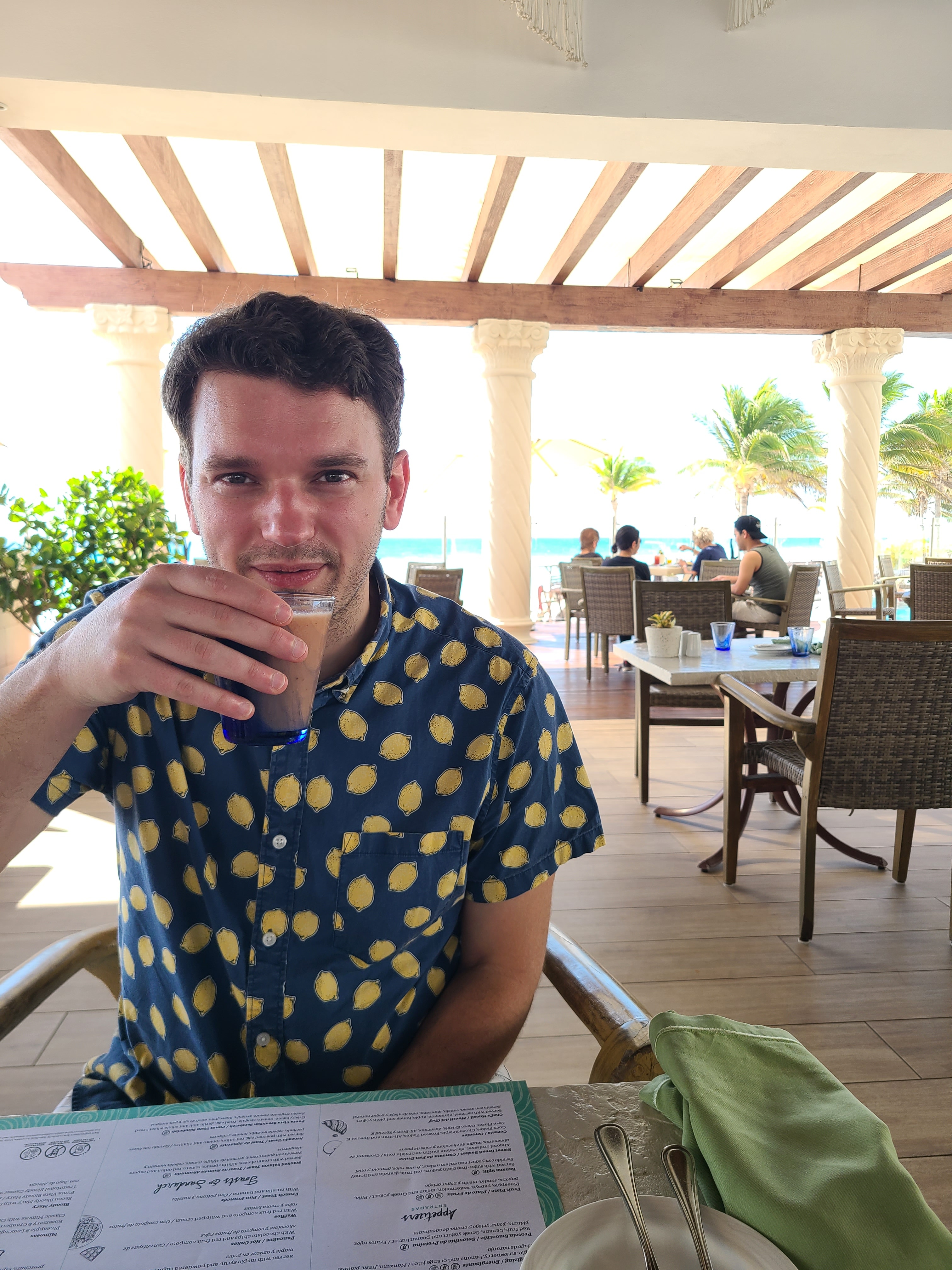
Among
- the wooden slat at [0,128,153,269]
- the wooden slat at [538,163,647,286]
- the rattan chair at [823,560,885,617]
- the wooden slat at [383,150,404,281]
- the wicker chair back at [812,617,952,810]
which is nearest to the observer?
the wicker chair back at [812,617,952,810]

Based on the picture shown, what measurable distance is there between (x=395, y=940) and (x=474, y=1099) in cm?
28

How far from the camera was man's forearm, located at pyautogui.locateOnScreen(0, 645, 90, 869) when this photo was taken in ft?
2.74

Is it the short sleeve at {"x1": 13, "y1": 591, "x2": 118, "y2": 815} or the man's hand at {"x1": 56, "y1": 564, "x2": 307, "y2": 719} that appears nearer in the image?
the man's hand at {"x1": 56, "y1": 564, "x2": 307, "y2": 719}

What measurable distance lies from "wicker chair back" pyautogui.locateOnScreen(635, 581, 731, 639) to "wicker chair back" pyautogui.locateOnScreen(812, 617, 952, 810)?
5.48 feet

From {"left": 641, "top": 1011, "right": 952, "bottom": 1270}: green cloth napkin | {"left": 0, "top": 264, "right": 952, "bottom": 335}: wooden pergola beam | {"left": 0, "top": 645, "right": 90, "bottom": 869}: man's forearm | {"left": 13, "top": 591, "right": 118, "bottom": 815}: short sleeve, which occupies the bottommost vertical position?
{"left": 641, "top": 1011, "right": 952, "bottom": 1270}: green cloth napkin

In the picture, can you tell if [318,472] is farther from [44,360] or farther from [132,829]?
[44,360]

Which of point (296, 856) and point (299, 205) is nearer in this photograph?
point (296, 856)

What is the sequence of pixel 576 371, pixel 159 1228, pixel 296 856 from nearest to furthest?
1. pixel 159 1228
2. pixel 296 856
3. pixel 576 371

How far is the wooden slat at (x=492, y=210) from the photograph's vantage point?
5.24m

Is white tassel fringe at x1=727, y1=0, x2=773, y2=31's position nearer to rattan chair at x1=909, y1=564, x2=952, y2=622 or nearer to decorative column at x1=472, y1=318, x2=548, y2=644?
rattan chair at x1=909, y1=564, x2=952, y2=622

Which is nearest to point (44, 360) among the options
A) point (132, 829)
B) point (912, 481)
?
point (912, 481)

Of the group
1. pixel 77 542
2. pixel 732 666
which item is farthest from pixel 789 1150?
pixel 77 542

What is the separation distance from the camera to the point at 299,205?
614 centimetres

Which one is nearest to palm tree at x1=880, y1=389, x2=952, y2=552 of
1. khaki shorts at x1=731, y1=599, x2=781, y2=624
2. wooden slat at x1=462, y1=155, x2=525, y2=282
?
wooden slat at x1=462, y1=155, x2=525, y2=282
